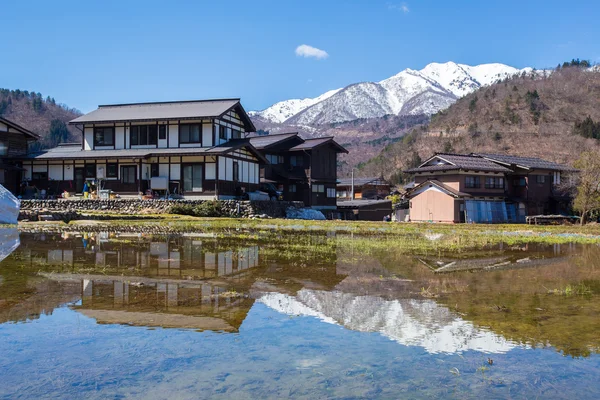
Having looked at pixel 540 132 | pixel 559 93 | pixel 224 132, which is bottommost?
pixel 224 132

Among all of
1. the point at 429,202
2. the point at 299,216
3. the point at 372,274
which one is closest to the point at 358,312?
the point at 372,274

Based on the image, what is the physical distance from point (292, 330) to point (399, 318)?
165cm

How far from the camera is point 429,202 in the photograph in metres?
44.8

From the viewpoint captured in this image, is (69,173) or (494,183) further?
(494,183)

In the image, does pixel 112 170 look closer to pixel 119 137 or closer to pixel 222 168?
pixel 119 137

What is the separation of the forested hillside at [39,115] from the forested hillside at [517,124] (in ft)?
205

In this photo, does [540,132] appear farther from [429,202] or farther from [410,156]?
[429,202]

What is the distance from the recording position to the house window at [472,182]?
145 feet

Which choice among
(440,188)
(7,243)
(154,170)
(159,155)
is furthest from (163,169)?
(440,188)

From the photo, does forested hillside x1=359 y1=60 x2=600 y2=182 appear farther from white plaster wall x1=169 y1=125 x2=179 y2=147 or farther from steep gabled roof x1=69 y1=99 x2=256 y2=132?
white plaster wall x1=169 y1=125 x2=179 y2=147

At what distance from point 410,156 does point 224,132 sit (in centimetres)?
5836

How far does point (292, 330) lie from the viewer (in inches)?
253

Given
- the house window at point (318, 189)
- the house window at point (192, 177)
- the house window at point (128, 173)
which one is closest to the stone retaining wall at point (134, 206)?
the house window at point (192, 177)

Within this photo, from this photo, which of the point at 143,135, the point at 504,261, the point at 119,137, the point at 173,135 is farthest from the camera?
the point at 119,137
